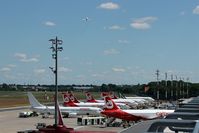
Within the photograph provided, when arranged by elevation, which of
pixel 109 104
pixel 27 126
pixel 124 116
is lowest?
pixel 27 126

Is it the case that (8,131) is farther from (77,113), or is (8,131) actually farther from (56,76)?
(77,113)

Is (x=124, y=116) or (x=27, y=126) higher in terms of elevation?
(x=124, y=116)

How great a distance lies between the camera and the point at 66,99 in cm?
10644

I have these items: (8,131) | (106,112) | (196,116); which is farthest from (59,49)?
(196,116)

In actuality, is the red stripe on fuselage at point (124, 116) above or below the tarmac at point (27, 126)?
above

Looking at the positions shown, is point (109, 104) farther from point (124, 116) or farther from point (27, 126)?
point (27, 126)

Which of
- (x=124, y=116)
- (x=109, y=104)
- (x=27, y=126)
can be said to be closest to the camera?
(x=124, y=116)

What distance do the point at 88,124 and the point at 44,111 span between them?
22418 millimetres

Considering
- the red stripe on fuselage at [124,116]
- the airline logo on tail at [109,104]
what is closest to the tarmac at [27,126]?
the red stripe on fuselage at [124,116]

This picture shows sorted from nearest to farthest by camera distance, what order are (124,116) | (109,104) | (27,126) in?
(124,116) → (27,126) → (109,104)

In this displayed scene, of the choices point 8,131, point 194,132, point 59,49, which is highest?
point 59,49

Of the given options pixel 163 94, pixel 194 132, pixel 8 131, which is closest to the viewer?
pixel 194 132

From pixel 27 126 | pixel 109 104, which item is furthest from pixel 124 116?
pixel 27 126

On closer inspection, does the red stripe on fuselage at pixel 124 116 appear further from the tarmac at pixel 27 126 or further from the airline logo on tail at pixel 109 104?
the tarmac at pixel 27 126
